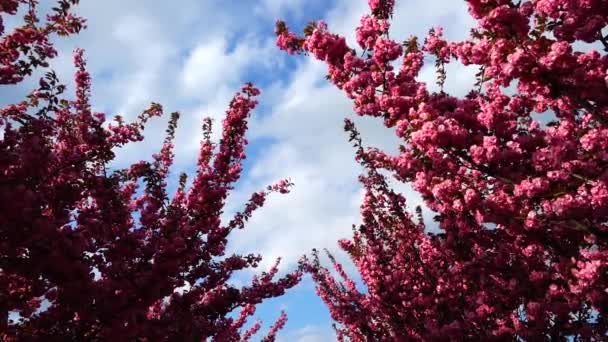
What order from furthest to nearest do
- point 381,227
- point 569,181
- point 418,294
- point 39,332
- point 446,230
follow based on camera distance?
1. point 381,227
2. point 418,294
3. point 446,230
4. point 39,332
5. point 569,181

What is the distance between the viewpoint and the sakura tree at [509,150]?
5.42 metres

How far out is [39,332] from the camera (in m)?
6.91

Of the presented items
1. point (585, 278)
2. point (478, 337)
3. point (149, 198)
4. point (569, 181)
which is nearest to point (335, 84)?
point (569, 181)

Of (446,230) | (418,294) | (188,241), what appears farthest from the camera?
(418,294)

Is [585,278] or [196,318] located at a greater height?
[196,318]

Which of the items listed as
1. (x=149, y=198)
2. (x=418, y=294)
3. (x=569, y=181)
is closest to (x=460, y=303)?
(x=418, y=294)

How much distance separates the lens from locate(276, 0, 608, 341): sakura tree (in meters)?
5.42

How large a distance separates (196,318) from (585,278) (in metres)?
5.82

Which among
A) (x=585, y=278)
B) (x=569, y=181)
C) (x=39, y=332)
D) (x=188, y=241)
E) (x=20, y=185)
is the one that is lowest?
(x=585, y=278)

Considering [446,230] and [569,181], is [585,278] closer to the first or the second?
[569,181]

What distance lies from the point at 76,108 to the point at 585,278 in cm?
828

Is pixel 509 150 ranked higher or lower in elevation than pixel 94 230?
lower

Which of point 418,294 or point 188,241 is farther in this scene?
point 418,294

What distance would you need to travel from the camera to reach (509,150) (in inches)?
219
